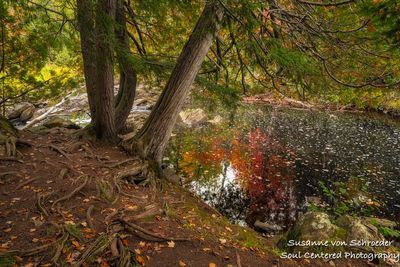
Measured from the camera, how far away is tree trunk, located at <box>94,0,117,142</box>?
6.02 m

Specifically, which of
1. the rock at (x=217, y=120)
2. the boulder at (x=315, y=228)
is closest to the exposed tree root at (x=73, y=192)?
the boulder at (x=315, y=228)

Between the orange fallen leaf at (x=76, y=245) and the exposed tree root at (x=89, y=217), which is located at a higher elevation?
the exposed tree root at (x=89, y=217)

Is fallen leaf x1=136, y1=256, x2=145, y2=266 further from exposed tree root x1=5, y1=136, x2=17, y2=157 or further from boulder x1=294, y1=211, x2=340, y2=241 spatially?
exposed tree root x1=5, y1=136, x2=17, y2=157

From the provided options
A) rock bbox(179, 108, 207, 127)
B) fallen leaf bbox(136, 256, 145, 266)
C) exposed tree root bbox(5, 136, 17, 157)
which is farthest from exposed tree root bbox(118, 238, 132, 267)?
rock bbox(179, 108, 207, 127)

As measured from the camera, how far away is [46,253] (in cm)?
369

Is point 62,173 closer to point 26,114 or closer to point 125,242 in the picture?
point 125,242

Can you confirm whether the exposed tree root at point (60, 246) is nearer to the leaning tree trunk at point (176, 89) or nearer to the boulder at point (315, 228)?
the leaning tree trunk at point (176, 89)

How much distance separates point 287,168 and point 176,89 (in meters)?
6.69

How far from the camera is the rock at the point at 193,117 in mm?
17672

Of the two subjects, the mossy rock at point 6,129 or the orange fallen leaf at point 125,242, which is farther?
the mossy rock at point 6,129

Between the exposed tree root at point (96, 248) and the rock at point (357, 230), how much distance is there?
13.2ft

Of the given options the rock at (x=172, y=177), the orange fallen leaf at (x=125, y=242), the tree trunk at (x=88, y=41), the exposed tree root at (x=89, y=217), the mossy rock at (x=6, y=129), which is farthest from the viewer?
the rock at (x=172, y=177)

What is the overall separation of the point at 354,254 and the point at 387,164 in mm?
8961

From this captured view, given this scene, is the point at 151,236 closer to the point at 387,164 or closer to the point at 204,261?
the point at 204,261
